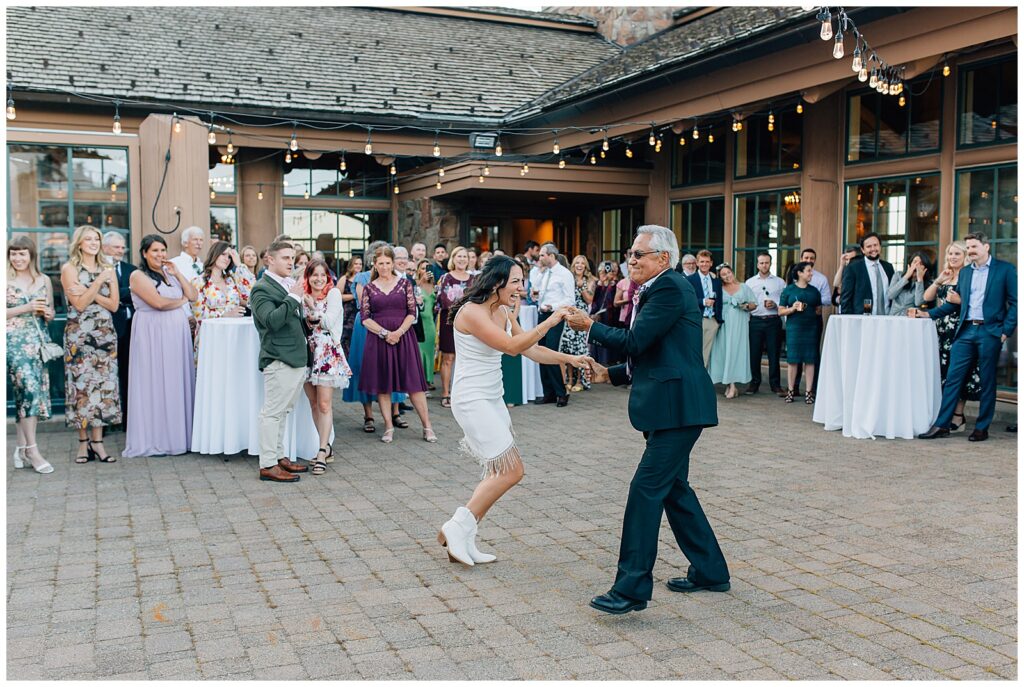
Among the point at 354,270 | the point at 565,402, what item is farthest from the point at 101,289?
the point at 565,402

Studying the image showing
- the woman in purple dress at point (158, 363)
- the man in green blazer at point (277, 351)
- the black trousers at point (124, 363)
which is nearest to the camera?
the man in green blazer at point (277, 351)

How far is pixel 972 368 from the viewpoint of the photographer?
895 centimetres

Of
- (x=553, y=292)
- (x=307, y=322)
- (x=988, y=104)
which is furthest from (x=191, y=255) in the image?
(x=988, y=104)

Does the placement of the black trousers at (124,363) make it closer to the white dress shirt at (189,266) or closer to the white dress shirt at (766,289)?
the white dress shirt at (189,266)

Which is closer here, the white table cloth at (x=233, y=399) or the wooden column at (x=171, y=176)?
the white table cloth at (x=233, y=399)

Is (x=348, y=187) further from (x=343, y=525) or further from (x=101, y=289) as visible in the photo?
(x=343, y=525)

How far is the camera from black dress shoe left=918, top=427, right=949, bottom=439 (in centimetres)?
891

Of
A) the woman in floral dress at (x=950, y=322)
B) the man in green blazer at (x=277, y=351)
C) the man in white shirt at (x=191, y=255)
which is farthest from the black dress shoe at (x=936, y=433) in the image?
the man in white shirt at (x=191, y=255)

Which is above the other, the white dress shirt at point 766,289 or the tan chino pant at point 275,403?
the white dress shirt at point 766,289

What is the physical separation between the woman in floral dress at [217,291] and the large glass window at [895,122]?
765cm

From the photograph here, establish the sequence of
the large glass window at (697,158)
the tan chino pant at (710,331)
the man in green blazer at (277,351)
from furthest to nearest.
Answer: the large glass window at (697,158), the tan chino pant at (710,331), the man in green blazer at (277,351)

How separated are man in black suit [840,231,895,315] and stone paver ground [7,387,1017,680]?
95.2 inches

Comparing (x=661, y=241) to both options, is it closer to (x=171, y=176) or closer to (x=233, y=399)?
(x=233, y=399)

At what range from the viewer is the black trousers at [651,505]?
4.38 meters
